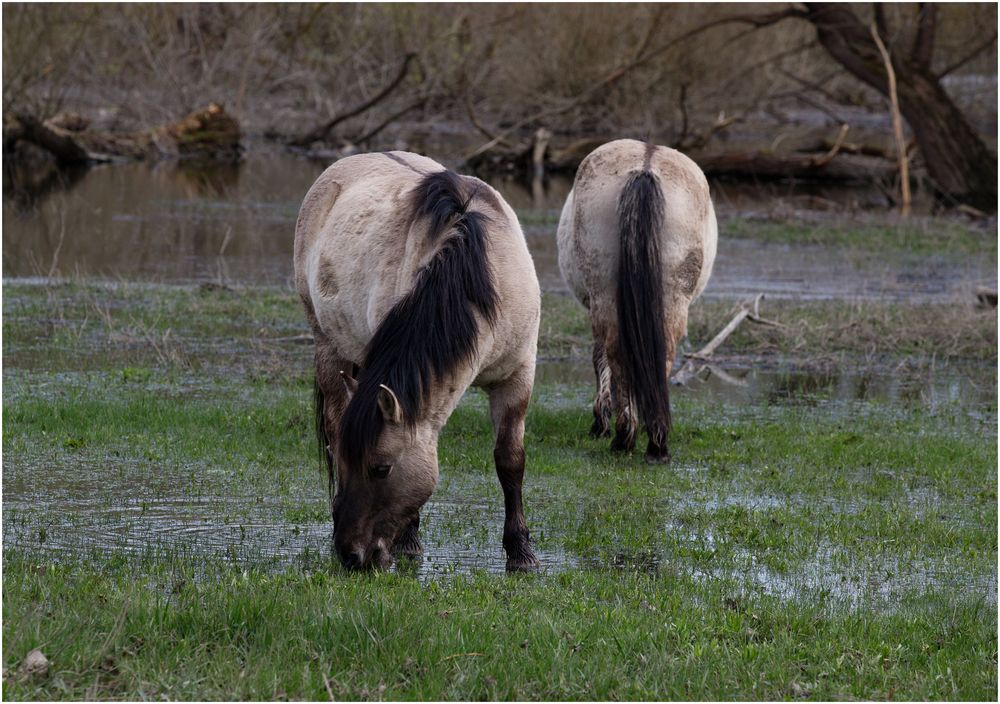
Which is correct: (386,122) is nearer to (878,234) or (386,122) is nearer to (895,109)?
(895,109)

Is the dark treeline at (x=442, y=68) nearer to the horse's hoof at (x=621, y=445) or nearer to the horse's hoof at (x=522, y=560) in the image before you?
the horse's hoof at (x=621, y=445)

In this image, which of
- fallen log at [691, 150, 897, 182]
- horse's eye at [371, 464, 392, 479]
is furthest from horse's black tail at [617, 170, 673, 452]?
fallen log at [691, 150, 897, 182]

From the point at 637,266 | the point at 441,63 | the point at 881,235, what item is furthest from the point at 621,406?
the point at 441,63

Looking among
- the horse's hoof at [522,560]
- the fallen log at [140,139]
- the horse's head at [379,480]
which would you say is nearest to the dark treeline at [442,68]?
the fallen log at [140,139]

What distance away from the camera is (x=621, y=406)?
8.39m

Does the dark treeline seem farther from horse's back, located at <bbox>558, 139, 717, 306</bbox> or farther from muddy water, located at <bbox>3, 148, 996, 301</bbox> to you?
horse's back, located at <bbox>558, 139, 717, 306</bbox>

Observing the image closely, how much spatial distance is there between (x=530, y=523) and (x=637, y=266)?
7.17ft

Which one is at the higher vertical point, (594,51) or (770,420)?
(594,51)

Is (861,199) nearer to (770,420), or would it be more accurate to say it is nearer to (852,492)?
(770,420)

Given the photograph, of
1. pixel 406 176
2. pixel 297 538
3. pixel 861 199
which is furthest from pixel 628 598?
pixel 861 199

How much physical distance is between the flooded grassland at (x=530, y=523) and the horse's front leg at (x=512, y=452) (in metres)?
0.16

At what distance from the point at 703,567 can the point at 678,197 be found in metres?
3.35

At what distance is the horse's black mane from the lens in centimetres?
513

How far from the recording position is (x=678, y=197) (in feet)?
28.3
